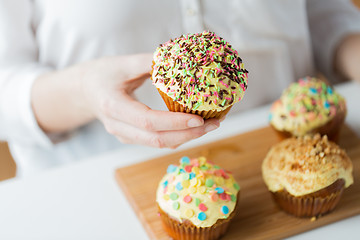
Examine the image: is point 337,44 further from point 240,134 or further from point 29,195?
point 29,195

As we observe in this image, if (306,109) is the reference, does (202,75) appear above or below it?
above

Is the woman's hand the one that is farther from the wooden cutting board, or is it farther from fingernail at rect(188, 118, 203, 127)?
the wooden cutting board

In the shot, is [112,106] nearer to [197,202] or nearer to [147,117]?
[147,117]

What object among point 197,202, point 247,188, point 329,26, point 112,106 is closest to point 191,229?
point 197,202

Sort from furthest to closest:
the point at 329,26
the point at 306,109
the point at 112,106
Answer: the point at 329,26 → the point at 306,109 → the point at 112,106

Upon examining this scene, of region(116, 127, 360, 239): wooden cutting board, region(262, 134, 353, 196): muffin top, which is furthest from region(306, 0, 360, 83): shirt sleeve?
region(262, 134, 353, 196): muffin top

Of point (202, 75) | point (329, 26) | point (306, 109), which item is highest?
point (202, 75)
